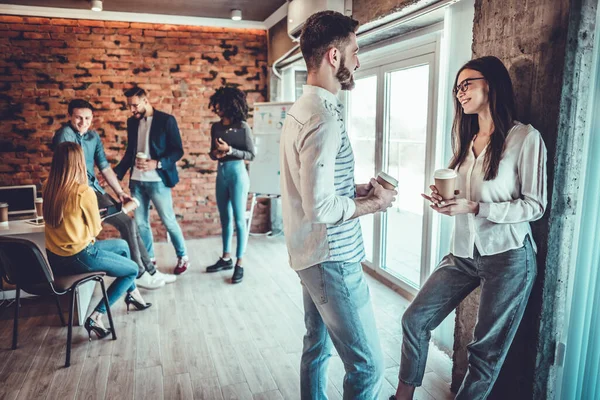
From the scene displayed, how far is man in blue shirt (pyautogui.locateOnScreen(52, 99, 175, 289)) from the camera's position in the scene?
3.54 m

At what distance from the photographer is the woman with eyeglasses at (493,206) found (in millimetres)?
1658

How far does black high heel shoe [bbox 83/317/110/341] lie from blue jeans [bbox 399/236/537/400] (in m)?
2.06

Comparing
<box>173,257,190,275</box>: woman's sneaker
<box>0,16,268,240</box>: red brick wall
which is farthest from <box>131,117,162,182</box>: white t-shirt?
<box>0,16,268,240</box>: red brick wall

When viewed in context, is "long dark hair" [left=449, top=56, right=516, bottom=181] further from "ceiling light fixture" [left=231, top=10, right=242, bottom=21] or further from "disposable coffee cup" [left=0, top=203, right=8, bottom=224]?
"ceiling light fixture" [left=231, top=10, right=242, bottom=21]

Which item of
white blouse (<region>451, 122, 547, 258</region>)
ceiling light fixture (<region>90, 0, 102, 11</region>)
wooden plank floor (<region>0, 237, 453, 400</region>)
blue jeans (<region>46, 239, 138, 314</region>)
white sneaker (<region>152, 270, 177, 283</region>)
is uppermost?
ceiling light fixture (<region>90, 0, 102, 11</region>)

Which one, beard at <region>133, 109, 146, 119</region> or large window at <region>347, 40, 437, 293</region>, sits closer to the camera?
large window at <region>347, 40, 437, 293</region>

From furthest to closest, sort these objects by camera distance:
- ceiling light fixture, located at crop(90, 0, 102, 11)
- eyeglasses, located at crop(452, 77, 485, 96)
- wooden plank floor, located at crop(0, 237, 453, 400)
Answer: ceiling light fixture, located at crop(90, 0, 102, 11) → wooden plank floor, located at crop(0, 237, 453, 400) → eyeglasses, located at crop(452, 77, 485, 96)

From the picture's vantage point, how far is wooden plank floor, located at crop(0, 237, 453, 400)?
241 centimetres

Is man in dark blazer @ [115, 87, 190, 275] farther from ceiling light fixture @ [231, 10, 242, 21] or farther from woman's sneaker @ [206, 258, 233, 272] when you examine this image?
ceiling light fixture @ [231, 10, 242, 21]

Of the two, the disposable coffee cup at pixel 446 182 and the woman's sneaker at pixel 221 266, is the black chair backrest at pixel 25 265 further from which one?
the disposable coffee cup at pixel 446 182

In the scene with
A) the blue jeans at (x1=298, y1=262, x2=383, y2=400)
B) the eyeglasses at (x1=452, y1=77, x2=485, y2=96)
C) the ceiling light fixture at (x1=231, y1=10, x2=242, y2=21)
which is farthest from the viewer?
the ceiling light fixture at (x1=231, y1=10, x2=242, y2=21)

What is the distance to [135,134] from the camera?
13.2ft

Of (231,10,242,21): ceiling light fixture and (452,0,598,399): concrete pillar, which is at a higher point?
(231,10,242,21): ceiling light fixture

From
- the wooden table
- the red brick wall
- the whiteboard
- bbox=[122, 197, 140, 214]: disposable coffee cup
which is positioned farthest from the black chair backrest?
the red brick wall
